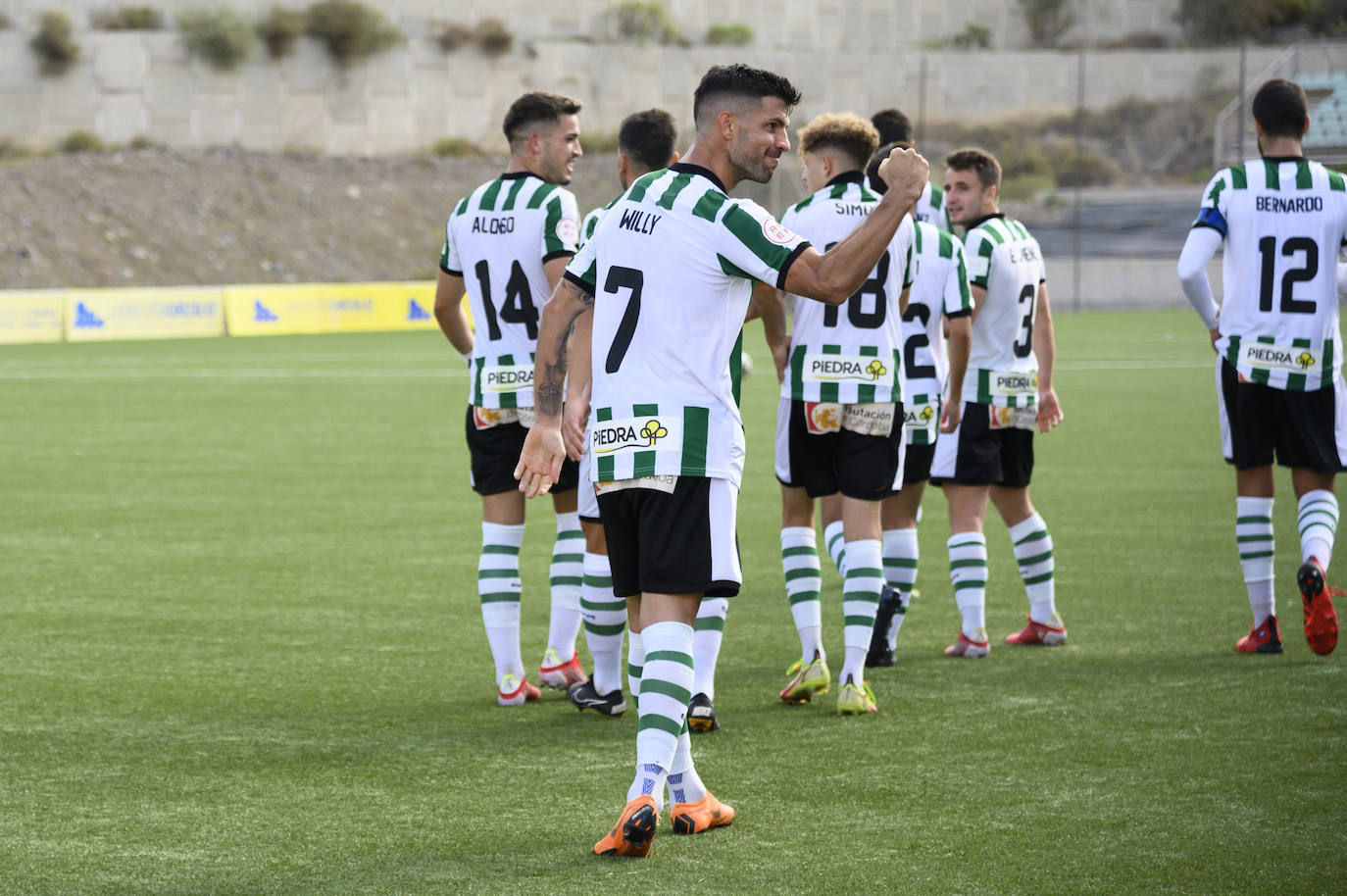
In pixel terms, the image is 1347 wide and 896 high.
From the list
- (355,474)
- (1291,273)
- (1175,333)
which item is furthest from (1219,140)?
(1291,273)

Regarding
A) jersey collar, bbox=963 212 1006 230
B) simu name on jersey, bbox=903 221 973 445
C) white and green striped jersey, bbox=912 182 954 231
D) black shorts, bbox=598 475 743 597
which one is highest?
white and green striped jersey, bbox=912 182 954 231

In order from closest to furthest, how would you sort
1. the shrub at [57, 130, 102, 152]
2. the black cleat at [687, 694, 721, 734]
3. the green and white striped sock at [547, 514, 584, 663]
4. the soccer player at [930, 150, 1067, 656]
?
the black cleat at [687, 694, 721, 734] < the green and white striped sock at [547, 514, 584, 663] < the soccer player at [930, 150, 1067, 656] < the shrub at [57, 130, 102, 152]

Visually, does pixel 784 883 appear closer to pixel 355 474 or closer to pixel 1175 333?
pixel 355 474

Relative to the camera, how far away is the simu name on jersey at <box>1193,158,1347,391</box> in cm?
660

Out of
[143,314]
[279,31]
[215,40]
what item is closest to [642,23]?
[279,31]

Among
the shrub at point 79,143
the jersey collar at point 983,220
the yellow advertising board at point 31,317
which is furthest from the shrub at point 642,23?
the jersey collar at point 983,220

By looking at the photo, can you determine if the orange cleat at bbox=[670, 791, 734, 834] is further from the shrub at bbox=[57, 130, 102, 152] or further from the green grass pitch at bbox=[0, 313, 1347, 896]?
the shrub at bbox=[57, 130, 102, 152]

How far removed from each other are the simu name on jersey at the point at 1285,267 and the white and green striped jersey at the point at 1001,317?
82 centimetres

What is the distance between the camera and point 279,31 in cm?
5425

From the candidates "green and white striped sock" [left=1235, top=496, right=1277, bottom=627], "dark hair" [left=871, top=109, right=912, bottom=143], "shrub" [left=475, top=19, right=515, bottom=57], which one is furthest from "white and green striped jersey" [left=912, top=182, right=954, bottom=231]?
"shrub" [left=475, top=19, right=515, bottom=57]

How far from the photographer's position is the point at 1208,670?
640 centimetres

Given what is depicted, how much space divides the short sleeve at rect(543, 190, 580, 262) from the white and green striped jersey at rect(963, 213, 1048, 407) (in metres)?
1.96

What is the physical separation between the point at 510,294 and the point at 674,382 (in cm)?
185

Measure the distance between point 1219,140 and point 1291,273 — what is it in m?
43.4
